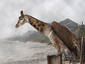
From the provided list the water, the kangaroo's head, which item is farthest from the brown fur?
the water

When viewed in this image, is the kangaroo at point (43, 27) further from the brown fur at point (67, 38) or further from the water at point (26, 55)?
the water at point (26, 55)

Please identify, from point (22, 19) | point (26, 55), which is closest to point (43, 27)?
point (22, 19)

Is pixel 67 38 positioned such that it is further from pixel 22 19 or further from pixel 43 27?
pixel 22 19

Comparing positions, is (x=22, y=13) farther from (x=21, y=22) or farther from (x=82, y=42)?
(x=82, y=42)

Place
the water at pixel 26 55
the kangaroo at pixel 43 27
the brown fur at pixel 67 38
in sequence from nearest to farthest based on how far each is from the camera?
the kangaroo at pixel 43 27, the brown fur at pixel 67 38, the water at pixel 26 55

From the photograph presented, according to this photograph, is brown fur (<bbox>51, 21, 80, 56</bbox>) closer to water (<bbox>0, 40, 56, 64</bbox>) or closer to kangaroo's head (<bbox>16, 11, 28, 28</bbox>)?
kangaroo's head (<bbox>16, 11, 28, 28</bbox>)

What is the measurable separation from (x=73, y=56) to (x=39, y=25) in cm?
257

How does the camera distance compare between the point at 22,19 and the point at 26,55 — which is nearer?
the point at 22,19

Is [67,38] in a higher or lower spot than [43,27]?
lower

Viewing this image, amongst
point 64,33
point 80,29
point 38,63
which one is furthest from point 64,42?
point 38,63

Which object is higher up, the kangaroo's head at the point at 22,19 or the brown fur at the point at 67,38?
the kangaroo's head at the point at 22,19

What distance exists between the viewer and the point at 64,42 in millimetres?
12234

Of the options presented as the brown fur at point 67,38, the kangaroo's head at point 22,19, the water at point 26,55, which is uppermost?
the kangaroo's head at point 22,19

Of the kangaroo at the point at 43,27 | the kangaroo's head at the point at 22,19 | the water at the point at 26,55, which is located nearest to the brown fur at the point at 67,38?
the kangaroo at the point at 43,27
